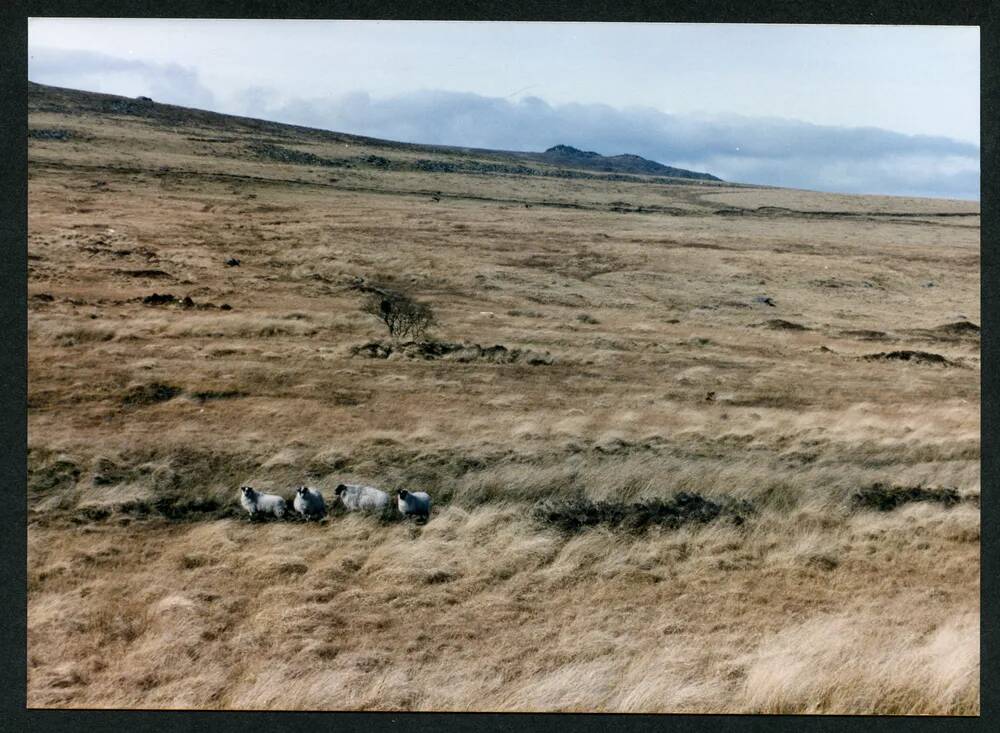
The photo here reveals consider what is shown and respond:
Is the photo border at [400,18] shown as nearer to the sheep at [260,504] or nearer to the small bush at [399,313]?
the sheep at [260,504]

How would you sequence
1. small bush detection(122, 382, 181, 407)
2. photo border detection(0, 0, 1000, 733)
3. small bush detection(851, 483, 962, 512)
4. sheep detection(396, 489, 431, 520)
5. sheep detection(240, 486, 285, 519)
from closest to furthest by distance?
1. photo border detection(0, 0, 1000, 733)
2. sheep detection(240, 486, 285, 519)
3. sheep detection(396, 489, 431, 520)
4. small bush detection(851, 483, 962, 512)
5. small bush detection(122, 382, 181, 407)

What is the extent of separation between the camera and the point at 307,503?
8.98m

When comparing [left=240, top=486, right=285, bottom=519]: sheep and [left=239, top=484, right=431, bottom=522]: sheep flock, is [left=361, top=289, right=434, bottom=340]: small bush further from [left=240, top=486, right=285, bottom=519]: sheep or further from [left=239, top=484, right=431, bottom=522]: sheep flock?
[left=240, top=486, right=285, bottom=519]: sheep

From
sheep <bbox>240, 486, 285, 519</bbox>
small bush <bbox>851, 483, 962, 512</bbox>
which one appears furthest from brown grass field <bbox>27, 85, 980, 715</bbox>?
sheep <bbox>240, 486, 285, 519</bbox>

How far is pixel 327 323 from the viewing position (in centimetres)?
1923

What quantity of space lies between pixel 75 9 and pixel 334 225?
29701 mm

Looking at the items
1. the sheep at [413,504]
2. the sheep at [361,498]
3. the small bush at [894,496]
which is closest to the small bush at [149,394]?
the sheep at [361,498]

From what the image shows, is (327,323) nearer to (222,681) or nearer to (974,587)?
(222,681)

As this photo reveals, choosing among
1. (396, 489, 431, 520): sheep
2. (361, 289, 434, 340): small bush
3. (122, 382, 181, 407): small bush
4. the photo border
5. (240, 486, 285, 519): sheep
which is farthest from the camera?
(361, 289, 434, 340): small bush

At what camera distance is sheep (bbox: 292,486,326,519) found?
898cm

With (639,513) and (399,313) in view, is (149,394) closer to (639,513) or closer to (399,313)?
(639,513)

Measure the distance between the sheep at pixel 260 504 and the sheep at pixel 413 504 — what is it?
4.76 ft

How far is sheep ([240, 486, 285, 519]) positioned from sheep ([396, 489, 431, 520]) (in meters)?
1.45
